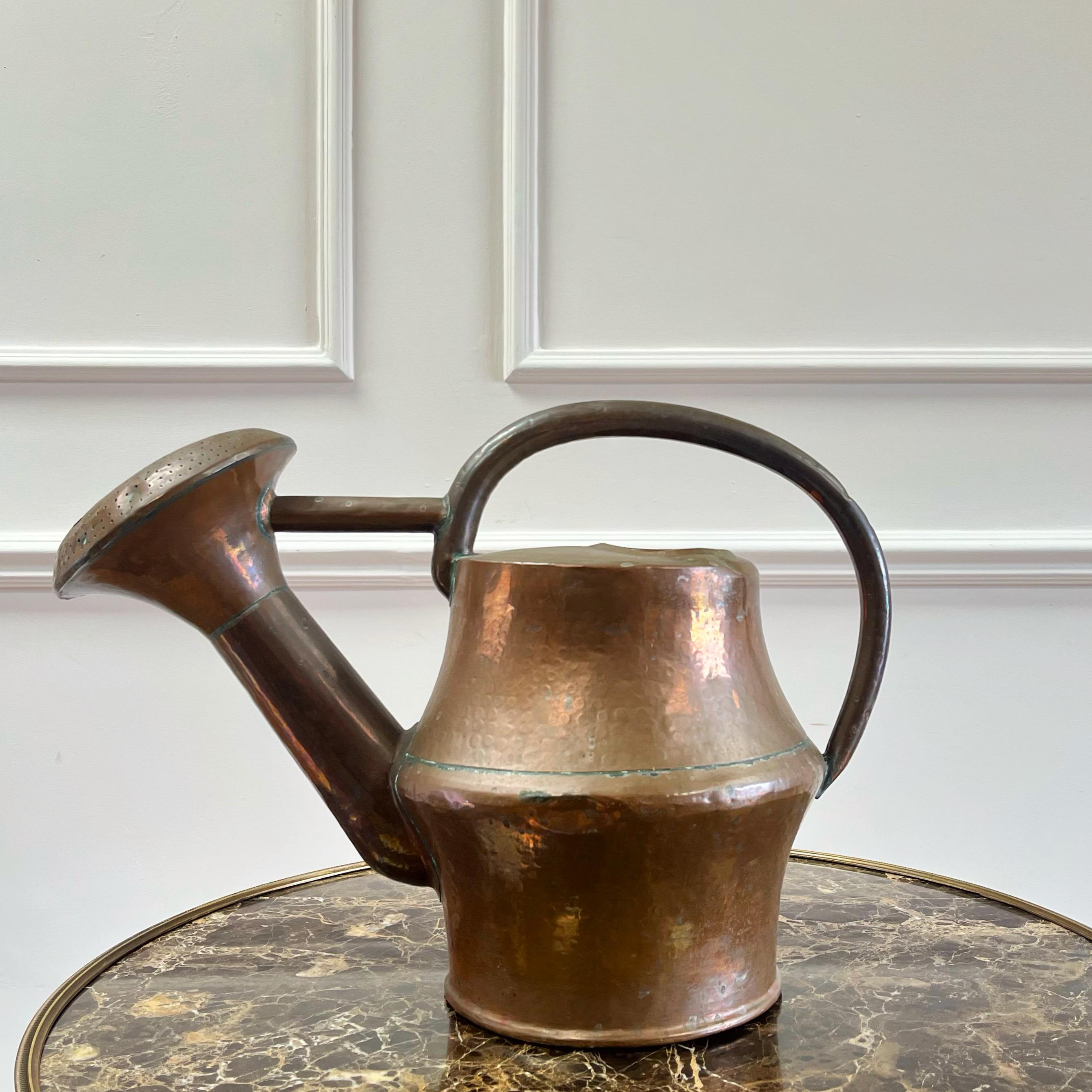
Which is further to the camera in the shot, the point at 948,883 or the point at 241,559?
the point at 948,883

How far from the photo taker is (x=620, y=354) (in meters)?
1.16

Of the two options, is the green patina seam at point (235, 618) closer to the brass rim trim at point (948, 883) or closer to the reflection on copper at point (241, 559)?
the reflection on copper at point (241, 559)

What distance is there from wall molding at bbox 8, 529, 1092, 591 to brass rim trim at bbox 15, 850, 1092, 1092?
1.14 ft

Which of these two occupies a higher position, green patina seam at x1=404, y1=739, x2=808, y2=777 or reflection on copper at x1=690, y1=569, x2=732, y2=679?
reflection on copper at x1=690, y1=569, x2=732, y2=679

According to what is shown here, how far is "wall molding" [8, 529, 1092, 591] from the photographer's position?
1.16 meters

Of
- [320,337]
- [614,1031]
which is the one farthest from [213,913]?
[320,337]

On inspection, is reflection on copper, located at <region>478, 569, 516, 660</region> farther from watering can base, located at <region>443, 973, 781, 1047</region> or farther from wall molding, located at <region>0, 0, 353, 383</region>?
wall molding, located at <region>0, 0, 353, 383</region>

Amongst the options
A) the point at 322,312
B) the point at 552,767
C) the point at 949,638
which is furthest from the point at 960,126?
the point at 552,767

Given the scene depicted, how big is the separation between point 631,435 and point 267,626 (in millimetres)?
227

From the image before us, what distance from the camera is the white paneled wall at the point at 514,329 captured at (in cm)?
115

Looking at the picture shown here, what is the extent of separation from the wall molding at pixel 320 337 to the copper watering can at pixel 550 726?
569 mm

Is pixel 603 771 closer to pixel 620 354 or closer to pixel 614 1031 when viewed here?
pixel 614 1031

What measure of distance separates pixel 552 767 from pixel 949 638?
82cm

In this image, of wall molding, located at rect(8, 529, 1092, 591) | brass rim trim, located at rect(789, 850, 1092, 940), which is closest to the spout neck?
brass rim trim, located at rect(789, 850, 1092, 940)
